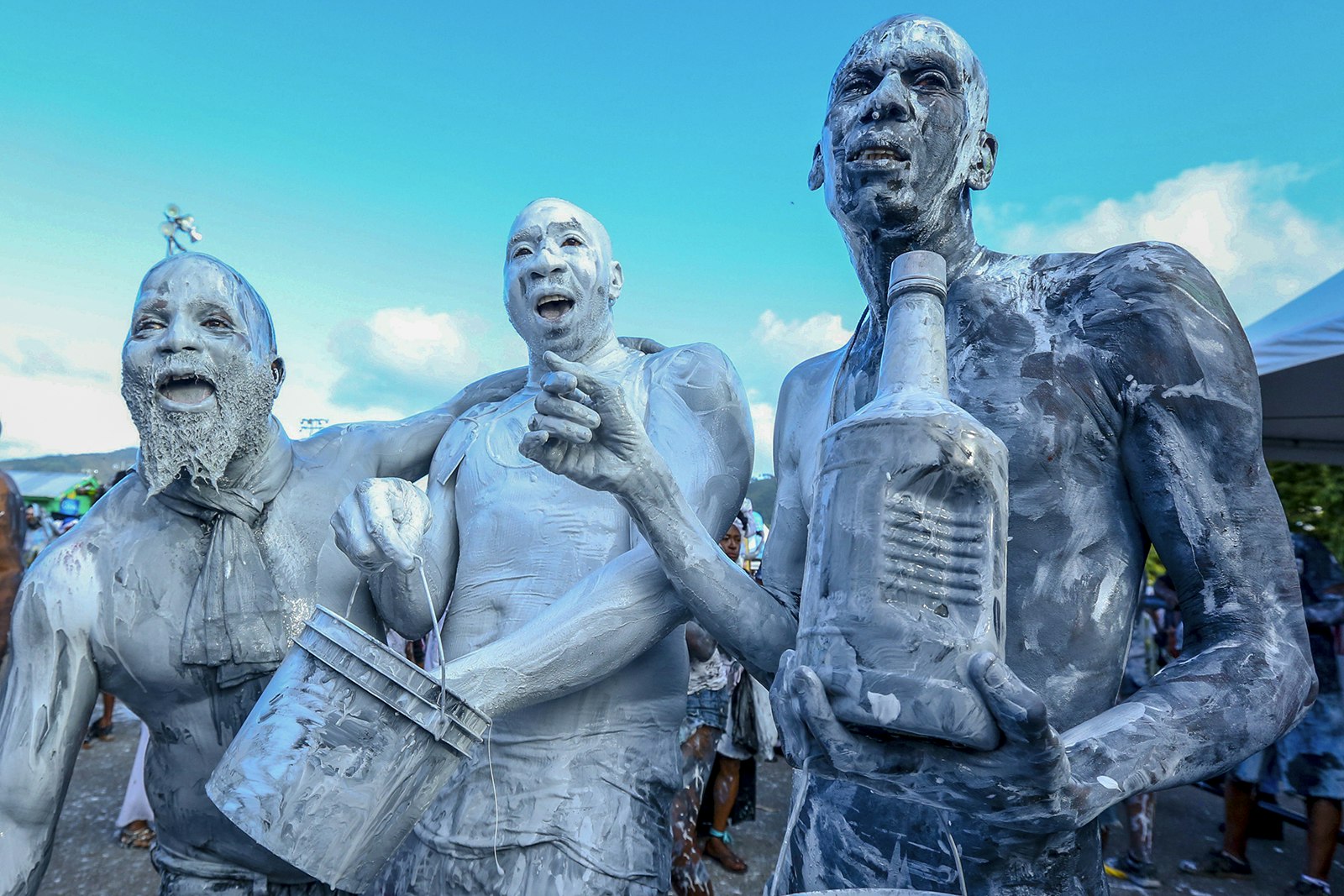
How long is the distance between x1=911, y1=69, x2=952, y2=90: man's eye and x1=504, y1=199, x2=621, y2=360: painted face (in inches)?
30.9

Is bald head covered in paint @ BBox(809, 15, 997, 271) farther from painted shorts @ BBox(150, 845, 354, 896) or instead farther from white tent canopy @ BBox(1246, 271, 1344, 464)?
white tent canopy @ BBox(1246, 271, 1344, 464)

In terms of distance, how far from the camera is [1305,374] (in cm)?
406

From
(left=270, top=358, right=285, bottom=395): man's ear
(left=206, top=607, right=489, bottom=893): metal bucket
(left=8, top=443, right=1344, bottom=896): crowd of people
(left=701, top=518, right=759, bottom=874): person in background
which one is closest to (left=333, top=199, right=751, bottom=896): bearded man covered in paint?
(left=206, top=607, right=489, bottom=893): metal bucket

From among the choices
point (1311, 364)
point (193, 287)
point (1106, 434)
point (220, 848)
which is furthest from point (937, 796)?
point (1311, 364)

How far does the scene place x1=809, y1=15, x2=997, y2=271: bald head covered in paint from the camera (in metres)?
1.29

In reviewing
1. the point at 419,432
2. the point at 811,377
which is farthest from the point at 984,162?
the point at 419,432

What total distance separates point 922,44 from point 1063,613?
88 cm

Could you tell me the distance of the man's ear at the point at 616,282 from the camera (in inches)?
77.7

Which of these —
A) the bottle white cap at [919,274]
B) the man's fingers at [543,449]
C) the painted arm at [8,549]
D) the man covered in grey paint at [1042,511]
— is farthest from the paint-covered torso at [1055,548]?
the painted arm at [8,549]

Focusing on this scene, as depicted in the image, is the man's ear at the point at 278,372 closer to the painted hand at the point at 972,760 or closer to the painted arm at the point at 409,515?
the painted arm at the point at 409,515

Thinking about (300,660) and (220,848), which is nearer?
(300,660)

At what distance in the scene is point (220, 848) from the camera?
174 cm

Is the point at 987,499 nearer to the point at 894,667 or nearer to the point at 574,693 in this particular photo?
the point at 894,667

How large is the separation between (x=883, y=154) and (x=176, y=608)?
1.63m
